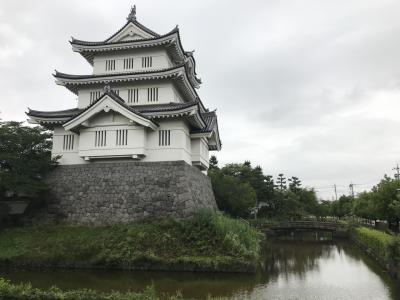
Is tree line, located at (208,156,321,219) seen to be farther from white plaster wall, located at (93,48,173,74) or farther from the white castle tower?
white plaster wall, located at (93,48,173,74)

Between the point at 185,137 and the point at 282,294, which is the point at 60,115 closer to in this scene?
the point at 185,137

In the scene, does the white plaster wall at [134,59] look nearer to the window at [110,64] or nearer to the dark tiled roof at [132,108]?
the window at [110,64]

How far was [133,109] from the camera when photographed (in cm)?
1809

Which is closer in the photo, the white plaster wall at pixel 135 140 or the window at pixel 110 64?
the white plaster wall at pixel 135 140

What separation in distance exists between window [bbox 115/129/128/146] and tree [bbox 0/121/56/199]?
4131mm

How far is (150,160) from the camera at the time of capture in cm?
1869

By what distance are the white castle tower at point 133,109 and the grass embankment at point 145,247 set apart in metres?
4.04

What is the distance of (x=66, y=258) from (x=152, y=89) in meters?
10.3

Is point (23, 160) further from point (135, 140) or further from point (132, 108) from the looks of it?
point (132, 108)

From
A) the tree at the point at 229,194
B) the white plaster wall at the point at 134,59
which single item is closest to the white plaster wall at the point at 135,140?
the white plaster wall at the point at 134,59

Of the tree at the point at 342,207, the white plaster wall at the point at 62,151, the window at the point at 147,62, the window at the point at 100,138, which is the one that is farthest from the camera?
the tree at the point at 342,207

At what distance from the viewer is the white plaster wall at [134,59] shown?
69.5 feet

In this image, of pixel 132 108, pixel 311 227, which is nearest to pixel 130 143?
pixel 132 108

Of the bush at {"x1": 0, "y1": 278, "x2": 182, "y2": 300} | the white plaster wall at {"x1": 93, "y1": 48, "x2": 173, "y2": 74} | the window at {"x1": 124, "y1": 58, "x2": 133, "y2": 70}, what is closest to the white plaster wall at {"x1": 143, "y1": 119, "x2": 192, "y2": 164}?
the white plaster wall at {"x1": 93, "y1": 48, "x2": 173, "y2": 74}
